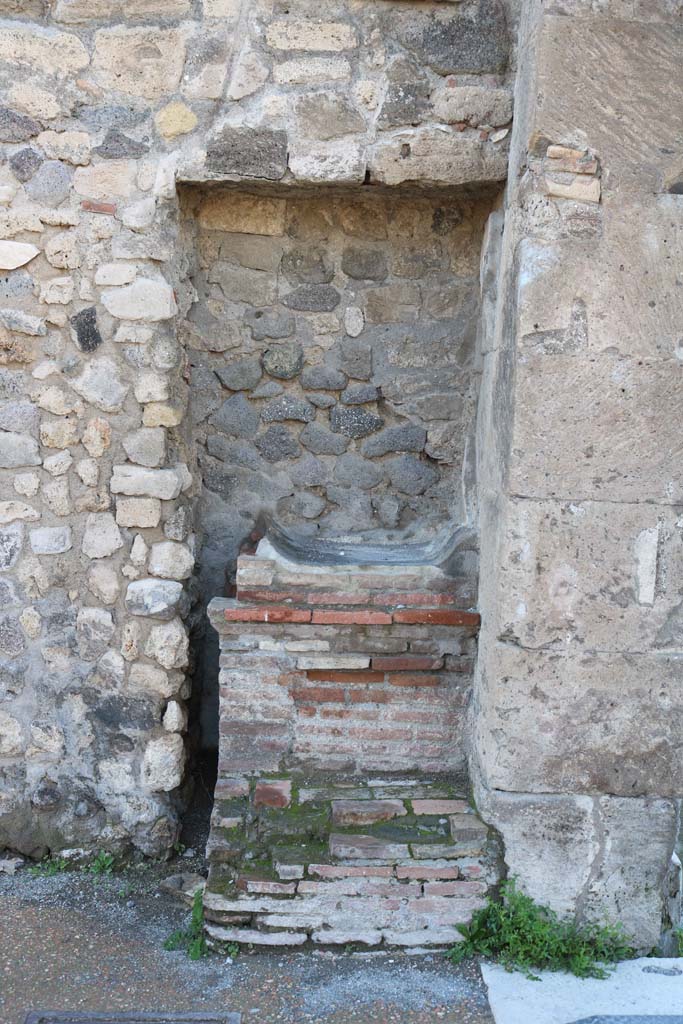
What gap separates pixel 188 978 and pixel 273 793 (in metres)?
0.59

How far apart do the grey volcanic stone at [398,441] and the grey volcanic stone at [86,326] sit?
1062mm

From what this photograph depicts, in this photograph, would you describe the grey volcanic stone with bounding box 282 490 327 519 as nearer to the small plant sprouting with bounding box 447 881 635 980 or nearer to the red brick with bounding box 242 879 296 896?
the red brick with bounding box 242 879 296 896

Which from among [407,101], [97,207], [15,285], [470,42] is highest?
[470,42]

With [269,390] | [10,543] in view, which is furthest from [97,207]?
[10,543]

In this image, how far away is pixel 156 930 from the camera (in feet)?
9.40

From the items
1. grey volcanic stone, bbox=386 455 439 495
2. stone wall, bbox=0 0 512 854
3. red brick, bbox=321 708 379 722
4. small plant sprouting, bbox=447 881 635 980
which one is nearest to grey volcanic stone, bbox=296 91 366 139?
stone wall, bbox=0 0 512 854

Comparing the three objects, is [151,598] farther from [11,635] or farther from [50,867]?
[50,867]

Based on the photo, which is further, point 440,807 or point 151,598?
point 151,598

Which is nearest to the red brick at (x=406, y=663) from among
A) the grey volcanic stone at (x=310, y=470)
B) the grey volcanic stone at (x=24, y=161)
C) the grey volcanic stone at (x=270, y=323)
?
the grey volcanic stone at (x=310, y=470)

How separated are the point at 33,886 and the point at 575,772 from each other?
189cm

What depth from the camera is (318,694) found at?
3016 millimetres

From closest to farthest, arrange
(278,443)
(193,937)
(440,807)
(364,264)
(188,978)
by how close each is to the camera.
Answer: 1. (188,978)
2. (193,937)
3. (440,807)
4. (364,264)
5. (278,443)

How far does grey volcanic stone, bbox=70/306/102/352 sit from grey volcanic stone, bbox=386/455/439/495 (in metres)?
1.17

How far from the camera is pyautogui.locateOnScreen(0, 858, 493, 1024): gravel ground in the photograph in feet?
8.02
